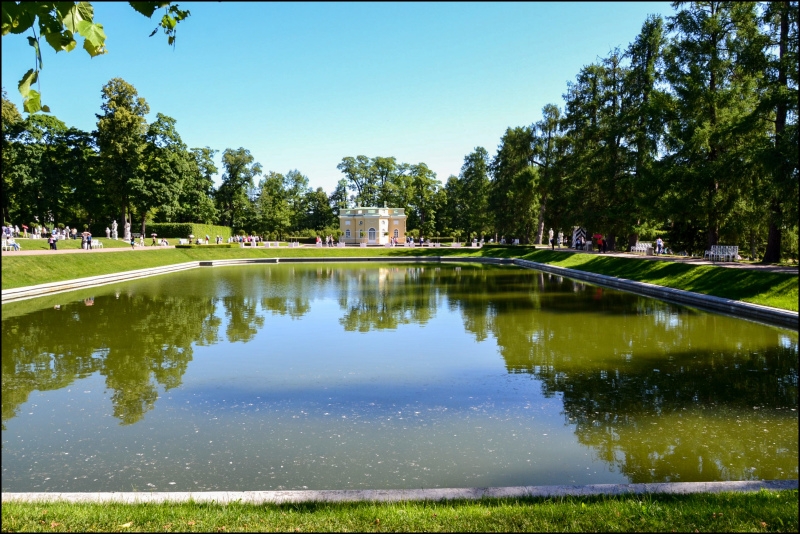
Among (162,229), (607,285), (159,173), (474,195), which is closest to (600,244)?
(607,285)

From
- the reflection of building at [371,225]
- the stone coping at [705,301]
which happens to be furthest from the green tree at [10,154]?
the stone coping at [705,301]

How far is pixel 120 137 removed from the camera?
40.4 metres

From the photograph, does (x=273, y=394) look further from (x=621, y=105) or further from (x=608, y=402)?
(x=621, y=105)

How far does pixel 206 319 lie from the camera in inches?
576

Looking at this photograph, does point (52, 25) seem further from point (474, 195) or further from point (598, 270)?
point (474, 195)

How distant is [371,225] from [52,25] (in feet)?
209

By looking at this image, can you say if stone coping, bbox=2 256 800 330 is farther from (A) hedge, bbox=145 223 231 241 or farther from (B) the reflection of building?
(B) the reflection of building

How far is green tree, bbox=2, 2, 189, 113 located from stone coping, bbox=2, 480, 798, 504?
2.90 m

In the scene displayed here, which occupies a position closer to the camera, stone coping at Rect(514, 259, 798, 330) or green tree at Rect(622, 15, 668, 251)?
stone coping at Rect(514, 259, 798, 330)

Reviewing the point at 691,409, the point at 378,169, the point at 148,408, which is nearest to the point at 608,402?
the point at 691,409

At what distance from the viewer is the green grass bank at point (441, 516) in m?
3.65

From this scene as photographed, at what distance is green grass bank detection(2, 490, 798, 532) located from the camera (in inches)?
144

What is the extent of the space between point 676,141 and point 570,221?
11.8 m

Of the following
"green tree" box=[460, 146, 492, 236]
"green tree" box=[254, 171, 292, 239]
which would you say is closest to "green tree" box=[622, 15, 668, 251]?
"green tree" box=[460, 146, 492, 236]
